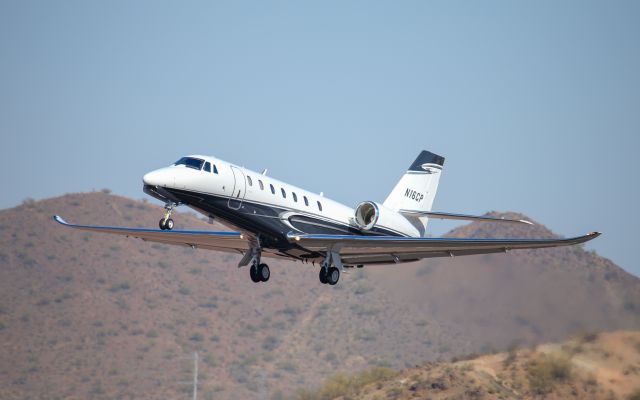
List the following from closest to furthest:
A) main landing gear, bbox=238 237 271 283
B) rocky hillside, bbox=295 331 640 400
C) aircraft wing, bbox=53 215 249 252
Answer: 1. main landing gear, bbox=238 237 271 283
2. aircraft wing, bbox=53 215 249 252
3. rocky hillside, bbox=295 331 640 400

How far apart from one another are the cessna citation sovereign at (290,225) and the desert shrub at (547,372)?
1175cm

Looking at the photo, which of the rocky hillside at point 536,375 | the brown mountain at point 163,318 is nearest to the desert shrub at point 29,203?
the brown mountain at point 163,318

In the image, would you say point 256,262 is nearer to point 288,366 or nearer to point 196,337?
point 288,366

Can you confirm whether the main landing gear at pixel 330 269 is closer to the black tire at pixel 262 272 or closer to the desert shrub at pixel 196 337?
the black tire at pixel 262 272

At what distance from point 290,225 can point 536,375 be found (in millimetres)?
20179

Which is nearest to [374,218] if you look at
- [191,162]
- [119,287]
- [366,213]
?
[366,213]

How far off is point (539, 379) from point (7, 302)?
59.1 m

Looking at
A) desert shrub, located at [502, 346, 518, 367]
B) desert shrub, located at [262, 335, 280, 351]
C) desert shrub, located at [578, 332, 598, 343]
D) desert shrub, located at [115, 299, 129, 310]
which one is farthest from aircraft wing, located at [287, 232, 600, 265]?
desert shrub, located at [115, 299, 129, 310]

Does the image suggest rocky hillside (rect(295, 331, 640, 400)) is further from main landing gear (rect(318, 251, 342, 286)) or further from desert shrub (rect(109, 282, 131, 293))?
desert shrub (rect(109, 282, 131, 293))

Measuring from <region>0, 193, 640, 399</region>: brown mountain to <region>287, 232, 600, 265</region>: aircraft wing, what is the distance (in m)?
21.7

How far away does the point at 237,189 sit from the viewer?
28078 mm

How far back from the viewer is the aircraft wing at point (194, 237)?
31672 millimetres

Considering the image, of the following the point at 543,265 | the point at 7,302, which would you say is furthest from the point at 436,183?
the point at 7,302

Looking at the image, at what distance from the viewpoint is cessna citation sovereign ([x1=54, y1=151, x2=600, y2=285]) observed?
27125 mm
